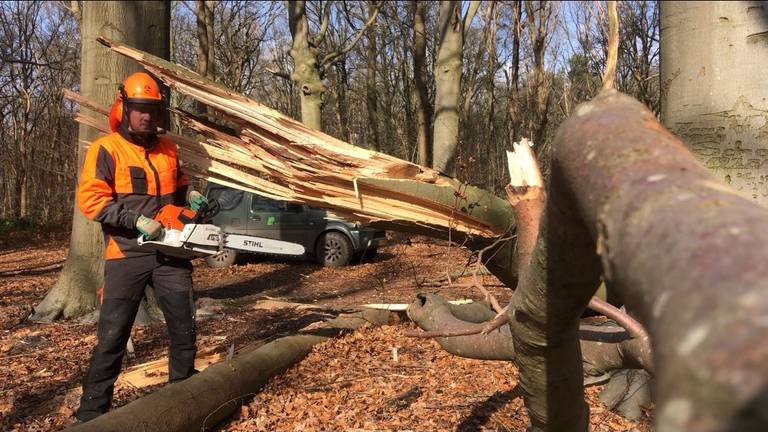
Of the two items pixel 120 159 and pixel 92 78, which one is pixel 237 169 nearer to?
pixel 120 159

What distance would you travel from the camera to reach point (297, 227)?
12.5m

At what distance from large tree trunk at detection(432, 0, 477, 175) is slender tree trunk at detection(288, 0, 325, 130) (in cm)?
328

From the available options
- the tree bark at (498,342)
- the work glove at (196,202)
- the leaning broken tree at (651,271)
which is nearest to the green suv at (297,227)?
the tree bark at (498,342)

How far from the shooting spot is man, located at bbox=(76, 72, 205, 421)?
371cm

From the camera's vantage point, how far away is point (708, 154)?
2246mm

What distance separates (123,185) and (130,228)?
34 cm

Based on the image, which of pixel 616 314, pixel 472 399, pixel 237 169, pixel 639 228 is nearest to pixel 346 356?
pixel 472 399

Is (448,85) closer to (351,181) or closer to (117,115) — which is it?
(351,181)

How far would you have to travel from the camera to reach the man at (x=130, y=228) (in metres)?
3.71

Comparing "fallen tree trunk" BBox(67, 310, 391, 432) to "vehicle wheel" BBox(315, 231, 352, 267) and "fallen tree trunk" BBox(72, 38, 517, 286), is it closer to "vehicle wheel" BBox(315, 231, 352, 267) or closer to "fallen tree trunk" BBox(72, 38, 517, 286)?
"fallen tree trunk" BBox(72, 38, 517, 286)

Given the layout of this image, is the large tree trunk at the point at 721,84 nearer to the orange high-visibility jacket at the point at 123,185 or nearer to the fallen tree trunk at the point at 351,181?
the fallen tree trunk at the point at 351,181

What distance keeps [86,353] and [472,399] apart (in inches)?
135

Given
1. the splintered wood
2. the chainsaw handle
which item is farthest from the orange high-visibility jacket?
the splintered wood

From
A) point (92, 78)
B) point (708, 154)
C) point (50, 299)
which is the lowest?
point (50, 299)
